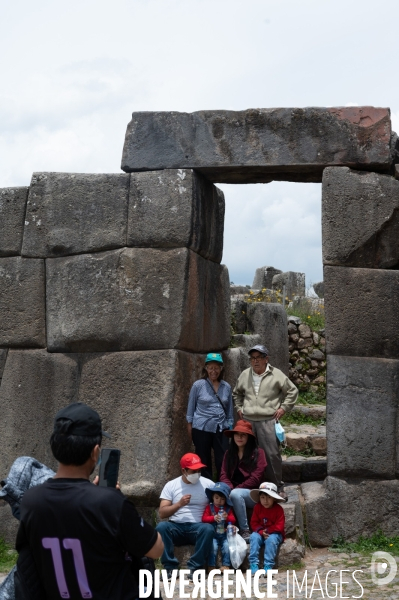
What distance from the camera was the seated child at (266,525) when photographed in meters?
5.90

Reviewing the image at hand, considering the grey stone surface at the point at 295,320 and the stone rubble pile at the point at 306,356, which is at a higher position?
the grey stone surface at the point at 295,320

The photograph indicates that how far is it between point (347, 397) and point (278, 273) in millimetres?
11202

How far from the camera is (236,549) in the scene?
19.5 ft

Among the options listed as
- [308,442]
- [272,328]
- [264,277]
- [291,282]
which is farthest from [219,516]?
[264,277]

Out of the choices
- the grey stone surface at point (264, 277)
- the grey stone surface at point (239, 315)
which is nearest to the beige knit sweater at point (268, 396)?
the grey stone surface at point (239, 315)

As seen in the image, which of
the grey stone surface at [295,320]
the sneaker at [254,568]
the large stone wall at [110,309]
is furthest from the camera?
the grey stone surface at [295,320]

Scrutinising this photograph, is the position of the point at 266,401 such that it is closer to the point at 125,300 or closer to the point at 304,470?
the point at 125,300

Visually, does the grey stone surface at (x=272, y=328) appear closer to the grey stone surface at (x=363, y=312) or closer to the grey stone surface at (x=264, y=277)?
the grey stone surface at (x=363, y=312)

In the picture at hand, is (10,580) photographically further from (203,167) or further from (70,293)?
(203,167)

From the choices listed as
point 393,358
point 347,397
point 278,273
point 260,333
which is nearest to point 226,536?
point 347,397

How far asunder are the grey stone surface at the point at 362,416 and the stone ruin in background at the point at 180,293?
0.4 inches

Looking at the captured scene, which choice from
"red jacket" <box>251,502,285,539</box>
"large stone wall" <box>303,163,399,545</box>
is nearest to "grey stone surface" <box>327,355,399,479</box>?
"large stone wall" <box>303,163,399,545</box>

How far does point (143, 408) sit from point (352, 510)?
185cm

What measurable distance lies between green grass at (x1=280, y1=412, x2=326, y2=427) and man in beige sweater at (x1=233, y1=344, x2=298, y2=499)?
3.79 meters
